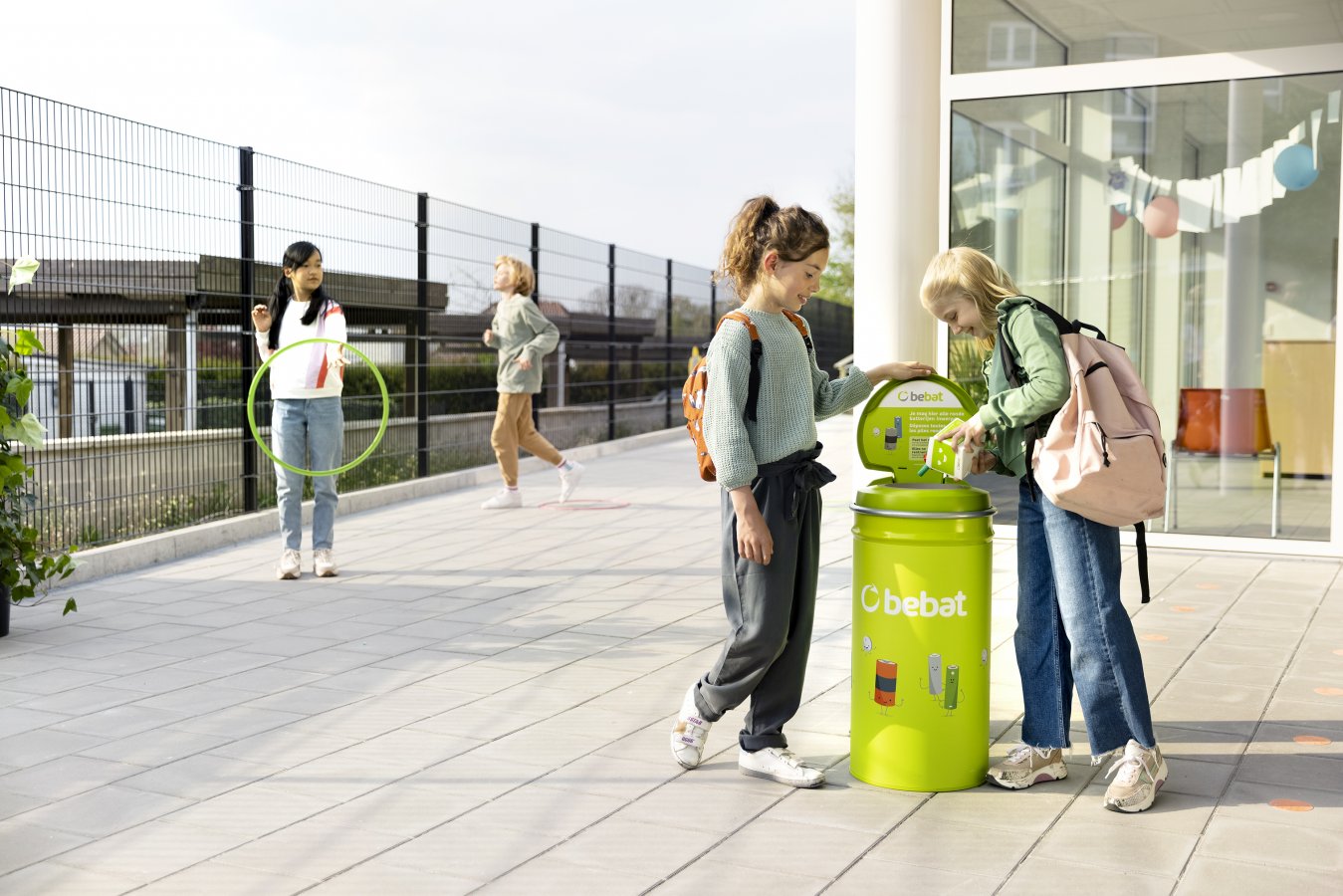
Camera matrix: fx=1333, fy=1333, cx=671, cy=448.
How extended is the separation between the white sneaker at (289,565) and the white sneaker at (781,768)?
396 cm

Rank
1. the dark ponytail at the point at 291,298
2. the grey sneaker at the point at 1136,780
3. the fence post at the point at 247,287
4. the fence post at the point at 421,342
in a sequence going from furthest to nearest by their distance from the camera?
1. the fence post at the point at 421,342
2. the fence post at the point at 247,287
3. the dark ponytail at the point at 291,298
4. the grey sneaker at the point at 1136,780

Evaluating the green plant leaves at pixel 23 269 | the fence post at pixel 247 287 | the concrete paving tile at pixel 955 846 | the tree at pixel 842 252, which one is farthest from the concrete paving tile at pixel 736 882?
the tree at pixel 842 252

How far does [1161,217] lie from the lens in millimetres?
9023

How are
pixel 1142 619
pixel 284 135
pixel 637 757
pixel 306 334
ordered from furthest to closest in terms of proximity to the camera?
1. pixel 284 135
2. pixel 306 334
3. pixel 1142 619
4. pixel 637 757

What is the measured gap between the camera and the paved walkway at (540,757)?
10.9 feet

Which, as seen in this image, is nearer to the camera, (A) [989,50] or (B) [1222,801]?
(B) [1222,801]

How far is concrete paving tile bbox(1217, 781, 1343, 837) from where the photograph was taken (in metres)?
3.65

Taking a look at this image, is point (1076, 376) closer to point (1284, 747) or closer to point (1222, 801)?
point (1222, 801)

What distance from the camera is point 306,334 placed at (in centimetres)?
721

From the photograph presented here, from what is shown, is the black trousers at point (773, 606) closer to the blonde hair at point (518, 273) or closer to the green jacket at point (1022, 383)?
the green jacket at point (1022, 383)

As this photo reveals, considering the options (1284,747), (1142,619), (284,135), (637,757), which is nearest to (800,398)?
(637,757)

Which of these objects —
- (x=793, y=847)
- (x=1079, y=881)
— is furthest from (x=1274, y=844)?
(x=793, y=847)

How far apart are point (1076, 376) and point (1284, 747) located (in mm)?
1623

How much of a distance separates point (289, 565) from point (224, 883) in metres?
4.22
